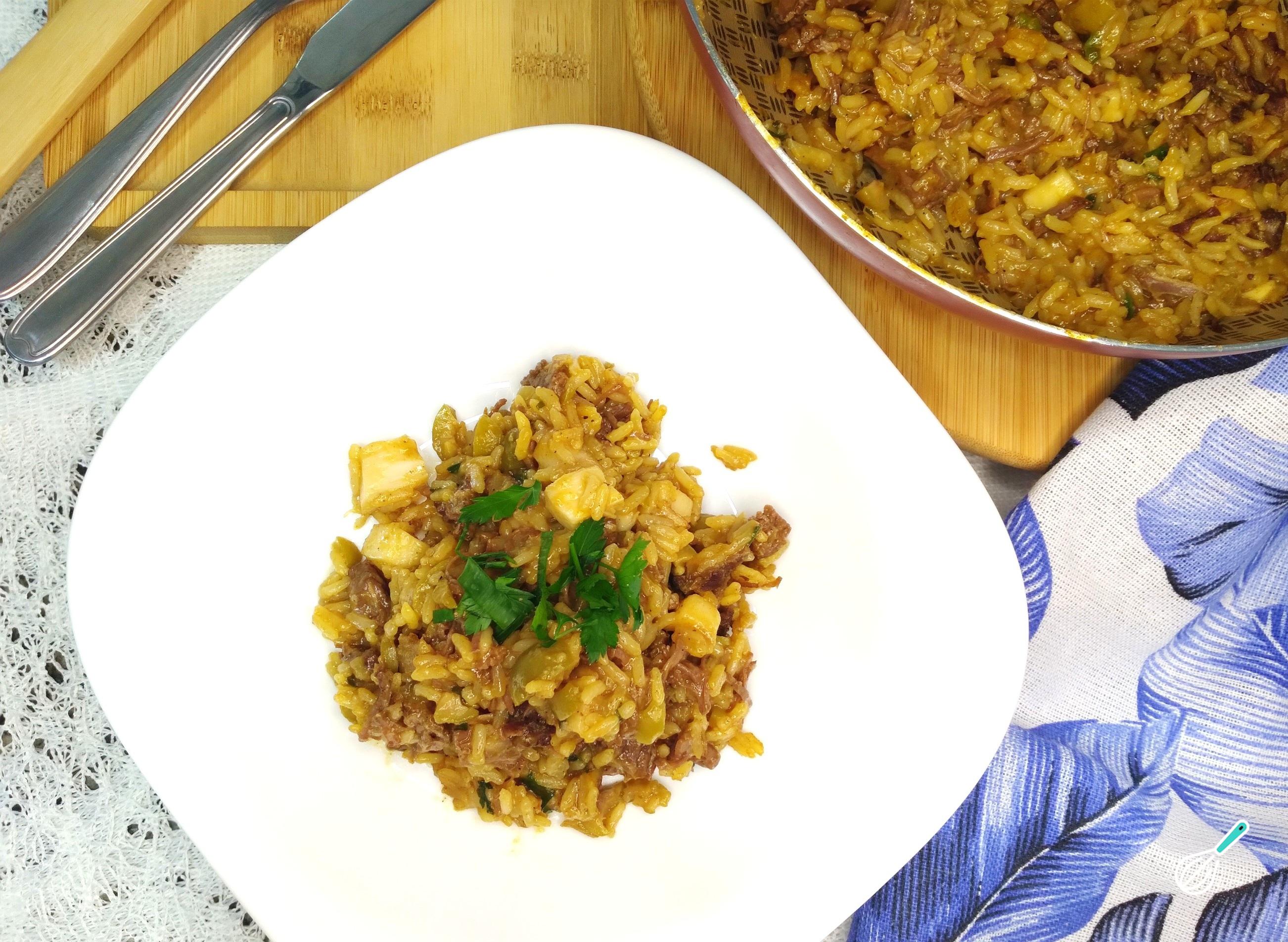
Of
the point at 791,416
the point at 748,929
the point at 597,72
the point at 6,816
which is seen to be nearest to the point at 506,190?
the point at 597,72

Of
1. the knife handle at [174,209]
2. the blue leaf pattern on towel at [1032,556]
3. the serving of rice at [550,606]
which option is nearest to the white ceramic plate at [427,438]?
the serving of rice at [550,606]

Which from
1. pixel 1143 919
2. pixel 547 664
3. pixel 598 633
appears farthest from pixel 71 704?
pixel 1143 919

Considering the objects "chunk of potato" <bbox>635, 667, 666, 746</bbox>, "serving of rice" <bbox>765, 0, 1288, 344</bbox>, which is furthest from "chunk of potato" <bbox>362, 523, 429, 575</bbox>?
"serving of rice" <bbox>765, 0, 1288, 344</bbox>

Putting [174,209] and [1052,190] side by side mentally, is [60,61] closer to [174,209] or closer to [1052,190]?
[174,209]

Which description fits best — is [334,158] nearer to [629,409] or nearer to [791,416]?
[629,409]

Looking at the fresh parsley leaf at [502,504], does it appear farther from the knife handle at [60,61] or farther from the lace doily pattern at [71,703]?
the knife handle at [60,61]

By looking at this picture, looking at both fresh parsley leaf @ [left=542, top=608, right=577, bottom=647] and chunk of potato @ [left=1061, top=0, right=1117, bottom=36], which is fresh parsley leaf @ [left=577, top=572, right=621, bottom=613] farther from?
chunk of potato @ [left=1061, top=0, right=1117, bottom=36]
